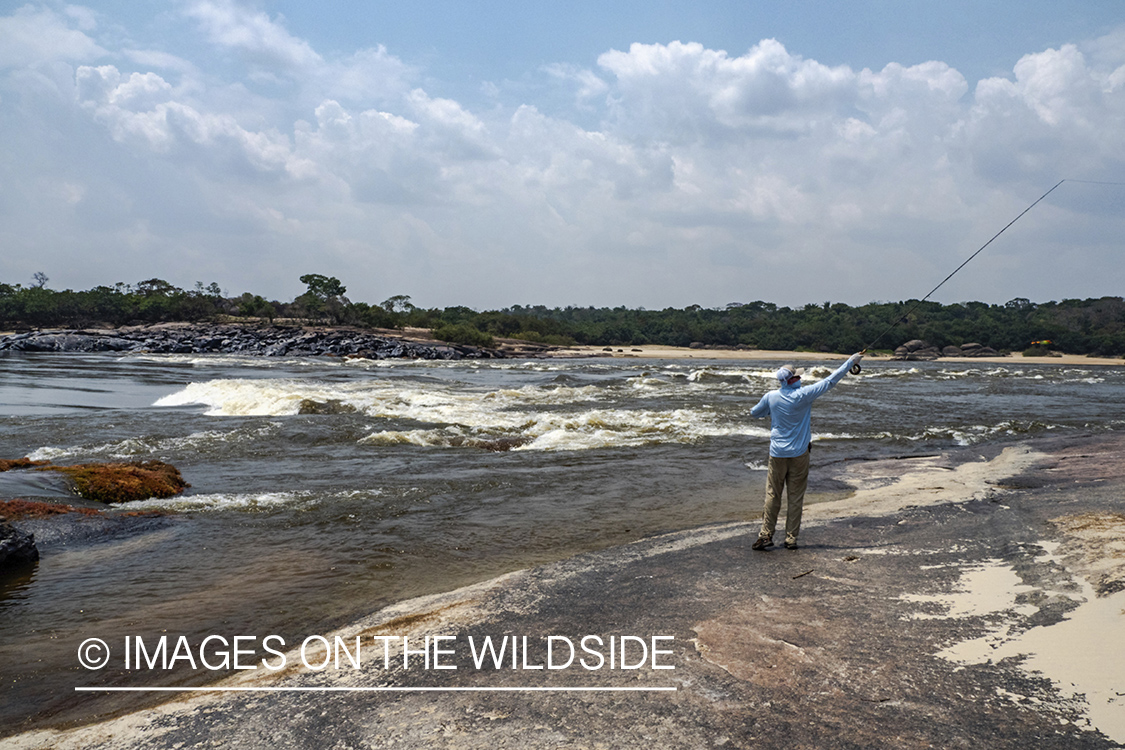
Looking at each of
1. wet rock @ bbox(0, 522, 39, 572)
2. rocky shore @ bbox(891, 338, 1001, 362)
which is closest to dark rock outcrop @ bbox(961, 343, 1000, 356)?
rocky shore @ bbox(891, 338, 1001, 362)

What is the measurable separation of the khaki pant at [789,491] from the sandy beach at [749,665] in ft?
1.03

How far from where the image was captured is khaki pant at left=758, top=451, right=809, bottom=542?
6.45 metres

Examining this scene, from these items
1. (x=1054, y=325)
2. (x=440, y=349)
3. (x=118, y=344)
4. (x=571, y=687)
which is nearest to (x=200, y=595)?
(x=571, y=687)

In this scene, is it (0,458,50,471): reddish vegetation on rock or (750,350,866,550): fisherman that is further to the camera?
(0,458,50,471): reddish vegetation on rock


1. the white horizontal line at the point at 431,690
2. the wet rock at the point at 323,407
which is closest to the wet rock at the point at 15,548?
the white horizontal line at the point at 431,690

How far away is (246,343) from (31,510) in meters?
66.9

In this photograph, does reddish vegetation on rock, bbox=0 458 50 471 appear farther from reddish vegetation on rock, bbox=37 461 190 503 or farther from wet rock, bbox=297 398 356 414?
wet rock, bbox=297 398 356 414

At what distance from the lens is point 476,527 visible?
809 cm

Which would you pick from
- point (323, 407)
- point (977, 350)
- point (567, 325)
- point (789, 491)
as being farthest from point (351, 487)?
point (567, 325)

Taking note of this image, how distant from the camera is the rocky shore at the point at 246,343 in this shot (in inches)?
2480

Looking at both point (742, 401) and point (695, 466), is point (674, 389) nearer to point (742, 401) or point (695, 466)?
point (742, 401)

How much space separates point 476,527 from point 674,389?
22.6 meters

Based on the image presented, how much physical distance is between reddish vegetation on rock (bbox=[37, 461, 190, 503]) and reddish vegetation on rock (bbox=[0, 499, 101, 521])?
0.96 metres

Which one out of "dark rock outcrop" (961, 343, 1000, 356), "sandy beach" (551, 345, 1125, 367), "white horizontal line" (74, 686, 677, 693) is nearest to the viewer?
"white horizontal line" (74, 686, 677, 693)
